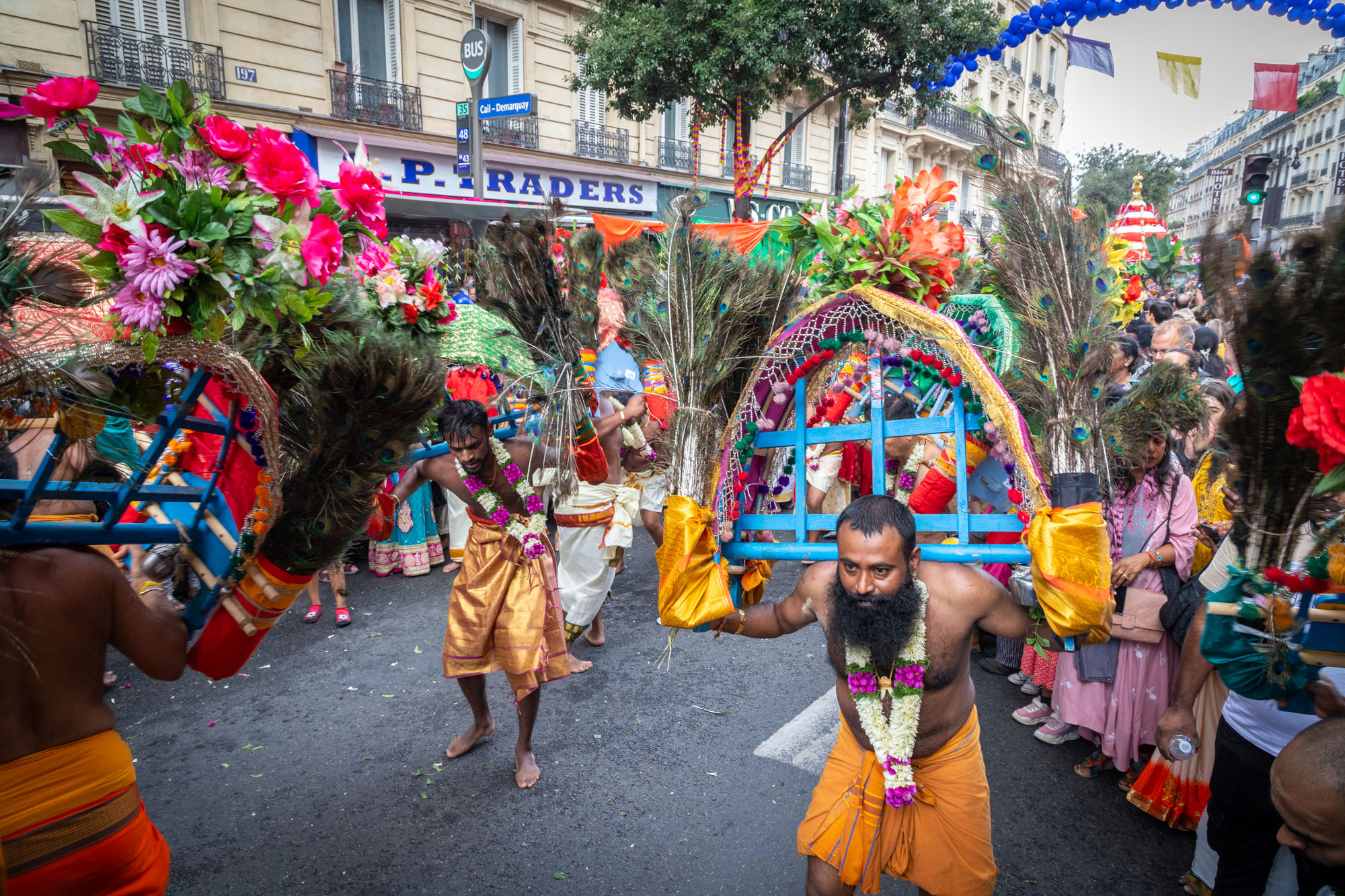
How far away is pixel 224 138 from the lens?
1979mm

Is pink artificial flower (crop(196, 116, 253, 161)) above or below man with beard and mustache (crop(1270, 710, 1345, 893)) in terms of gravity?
above

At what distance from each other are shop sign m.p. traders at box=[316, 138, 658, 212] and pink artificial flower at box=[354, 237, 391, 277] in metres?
9.27

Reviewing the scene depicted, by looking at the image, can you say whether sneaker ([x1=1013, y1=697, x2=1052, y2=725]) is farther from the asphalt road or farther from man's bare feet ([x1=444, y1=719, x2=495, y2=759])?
man's bare feet ([x1=444, y1=719, x2=495, y2=759])

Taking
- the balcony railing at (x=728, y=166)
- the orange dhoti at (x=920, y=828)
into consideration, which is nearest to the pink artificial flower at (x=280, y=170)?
the orange dhoti at (x=920, y=828)

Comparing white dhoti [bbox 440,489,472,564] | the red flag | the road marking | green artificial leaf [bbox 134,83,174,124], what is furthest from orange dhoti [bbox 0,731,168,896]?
the red flag

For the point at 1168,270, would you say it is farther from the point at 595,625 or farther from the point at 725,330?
the point at 725,330

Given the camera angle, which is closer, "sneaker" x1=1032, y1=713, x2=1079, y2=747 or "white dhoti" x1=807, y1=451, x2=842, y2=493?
"sneaker" x1=1032, y1=713, x2=1079, y2=747

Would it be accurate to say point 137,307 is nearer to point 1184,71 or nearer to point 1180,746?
point 1180,746

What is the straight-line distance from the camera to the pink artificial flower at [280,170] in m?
2.05

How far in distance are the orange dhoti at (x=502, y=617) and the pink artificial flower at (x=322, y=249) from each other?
7.03 ft

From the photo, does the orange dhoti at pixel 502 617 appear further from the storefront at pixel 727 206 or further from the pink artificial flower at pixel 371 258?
the storefront at pixel 727 206

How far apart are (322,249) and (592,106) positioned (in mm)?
16675

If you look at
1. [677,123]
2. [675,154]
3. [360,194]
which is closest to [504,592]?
[360,194]

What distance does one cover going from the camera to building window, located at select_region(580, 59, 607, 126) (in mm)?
16828
